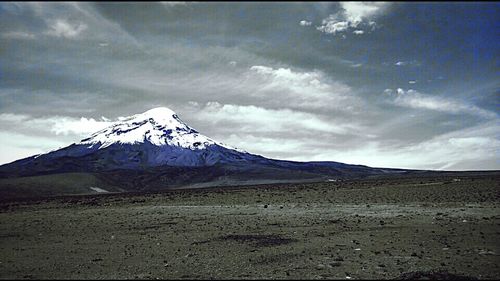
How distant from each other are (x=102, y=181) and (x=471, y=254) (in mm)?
146162

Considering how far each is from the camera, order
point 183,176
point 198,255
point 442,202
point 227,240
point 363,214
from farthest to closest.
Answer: point 183,176
point 442,202
point 363,214
point 227,240
point 198,255

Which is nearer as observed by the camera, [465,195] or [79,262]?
[79,262]

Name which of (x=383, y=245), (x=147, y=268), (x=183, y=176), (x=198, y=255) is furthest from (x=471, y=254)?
(x=183, y=176)

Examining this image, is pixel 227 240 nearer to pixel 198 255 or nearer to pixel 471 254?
pixel 198 255

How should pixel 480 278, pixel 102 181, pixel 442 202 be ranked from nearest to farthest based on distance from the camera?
pixel 480 278 → pixel 442 202 → pixel 102 181

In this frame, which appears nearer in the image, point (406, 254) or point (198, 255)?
point (406, 254)

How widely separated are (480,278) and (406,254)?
3.17 meters

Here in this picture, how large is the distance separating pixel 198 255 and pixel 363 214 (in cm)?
1448

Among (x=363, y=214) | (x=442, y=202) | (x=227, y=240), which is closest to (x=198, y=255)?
(x=227, y=240)

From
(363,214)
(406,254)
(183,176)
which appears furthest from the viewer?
(183,176)

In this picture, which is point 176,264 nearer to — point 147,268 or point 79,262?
point 147,268

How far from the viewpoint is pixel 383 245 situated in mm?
15609

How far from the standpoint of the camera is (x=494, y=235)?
16.4 metres

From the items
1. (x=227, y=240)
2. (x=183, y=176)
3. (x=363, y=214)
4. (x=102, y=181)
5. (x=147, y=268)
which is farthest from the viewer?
(x=183, y=176)
